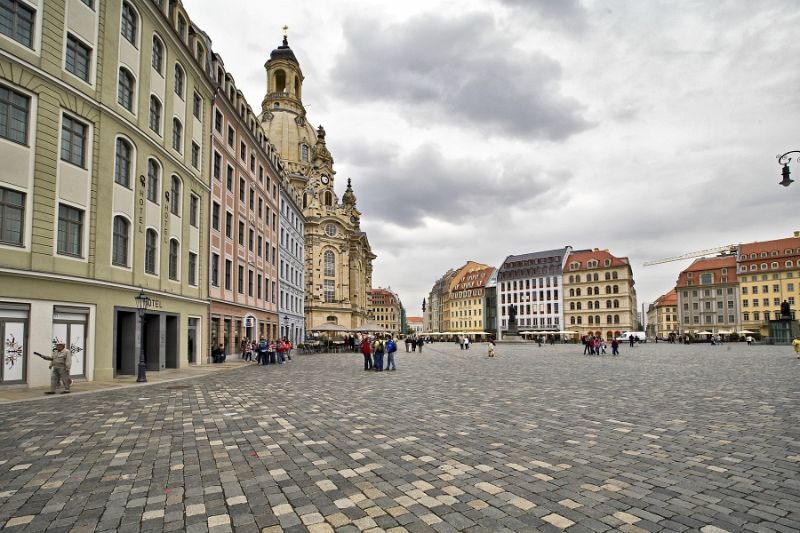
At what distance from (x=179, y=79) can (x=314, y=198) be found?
7398 cm

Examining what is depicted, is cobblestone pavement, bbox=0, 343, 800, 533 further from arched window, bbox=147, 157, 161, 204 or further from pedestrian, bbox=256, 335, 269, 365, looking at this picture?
pedestrian, bbox=256, 335, 269, 365

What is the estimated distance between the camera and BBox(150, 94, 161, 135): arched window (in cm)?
2406

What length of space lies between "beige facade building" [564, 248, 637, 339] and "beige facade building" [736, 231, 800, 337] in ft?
71.0

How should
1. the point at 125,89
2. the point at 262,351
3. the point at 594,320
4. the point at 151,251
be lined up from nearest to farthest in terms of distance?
1. the point at 125,89
2. the point at 151,251
3. the point at 262,351
4. the point at 594,320

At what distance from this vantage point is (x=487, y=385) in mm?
16547

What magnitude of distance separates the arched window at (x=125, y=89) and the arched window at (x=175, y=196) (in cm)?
496

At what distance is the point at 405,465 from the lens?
6.74m

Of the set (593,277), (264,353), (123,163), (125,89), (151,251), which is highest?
(125,89)

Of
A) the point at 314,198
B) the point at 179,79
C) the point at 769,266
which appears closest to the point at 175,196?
the point at 179,79

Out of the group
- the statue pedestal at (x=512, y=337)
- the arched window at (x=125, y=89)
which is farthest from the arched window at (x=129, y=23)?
the statue pedestal at (x=512, y=337)

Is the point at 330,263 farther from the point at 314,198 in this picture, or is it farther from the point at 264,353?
the point at 264,353

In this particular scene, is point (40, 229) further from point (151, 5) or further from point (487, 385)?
point (487, 385)

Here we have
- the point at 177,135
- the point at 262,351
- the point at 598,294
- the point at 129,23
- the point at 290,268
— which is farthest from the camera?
the point at 598,294

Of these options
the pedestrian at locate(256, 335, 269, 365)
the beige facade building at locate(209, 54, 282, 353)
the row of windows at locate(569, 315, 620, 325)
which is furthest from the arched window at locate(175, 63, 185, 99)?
the row of windows at locate(569, 315, 620, 325)
